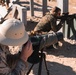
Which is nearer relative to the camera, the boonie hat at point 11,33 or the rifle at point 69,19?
the boonie hat at point 11,33

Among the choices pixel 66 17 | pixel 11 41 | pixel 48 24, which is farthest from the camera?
pixel 66 17

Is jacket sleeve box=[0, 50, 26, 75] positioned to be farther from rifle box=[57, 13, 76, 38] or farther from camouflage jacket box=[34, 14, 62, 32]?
rifle box=[57, 13, 76, 38]

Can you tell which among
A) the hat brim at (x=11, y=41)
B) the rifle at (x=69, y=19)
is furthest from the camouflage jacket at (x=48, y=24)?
the hat brim at (x=11, y=41)

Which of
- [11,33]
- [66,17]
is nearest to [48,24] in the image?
[66,17]

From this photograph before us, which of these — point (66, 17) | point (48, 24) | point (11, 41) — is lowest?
point (48, 24)

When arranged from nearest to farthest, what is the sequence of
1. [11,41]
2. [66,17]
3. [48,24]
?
1. [11,41]
2. [48,24]
3. [66,17]

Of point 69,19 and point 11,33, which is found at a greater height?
point 11,33

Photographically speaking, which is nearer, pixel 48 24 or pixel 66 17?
pixel 48 24

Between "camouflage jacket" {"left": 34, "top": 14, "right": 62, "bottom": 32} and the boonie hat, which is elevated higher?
the boonie hat

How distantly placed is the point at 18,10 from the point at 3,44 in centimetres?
519

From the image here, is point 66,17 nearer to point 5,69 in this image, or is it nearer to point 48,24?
point 48,24

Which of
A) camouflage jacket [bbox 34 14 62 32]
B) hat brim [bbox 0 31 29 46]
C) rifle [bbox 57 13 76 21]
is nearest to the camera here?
hat brim [bbox 0 31 29 46]

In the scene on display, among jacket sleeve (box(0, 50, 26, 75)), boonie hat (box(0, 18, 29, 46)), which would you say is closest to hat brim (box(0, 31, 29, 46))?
boonie hat (box(0, 18, 29, 46))

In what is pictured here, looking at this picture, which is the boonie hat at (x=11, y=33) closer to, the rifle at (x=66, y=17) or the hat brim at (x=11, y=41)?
the hat brim at (x=11, y=41)
